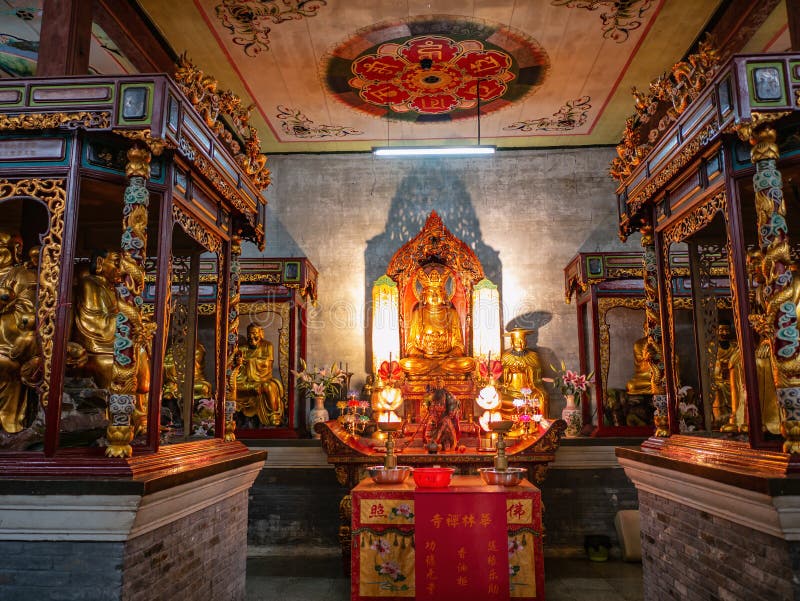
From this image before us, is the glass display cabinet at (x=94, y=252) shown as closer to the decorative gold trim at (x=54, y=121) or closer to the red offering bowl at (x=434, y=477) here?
the decorative gold trim at (x=54, y=121)

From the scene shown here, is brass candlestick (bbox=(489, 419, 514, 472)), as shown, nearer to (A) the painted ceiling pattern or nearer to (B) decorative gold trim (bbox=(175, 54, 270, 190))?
(B) decorative gold trim (bbox=(175, 54, 270, 190))

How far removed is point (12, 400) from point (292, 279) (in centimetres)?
450

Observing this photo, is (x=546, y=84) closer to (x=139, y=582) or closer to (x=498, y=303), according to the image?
(x=498, y=303)

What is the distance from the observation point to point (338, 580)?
5715mm

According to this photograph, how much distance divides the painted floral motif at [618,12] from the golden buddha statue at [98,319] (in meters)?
4.72

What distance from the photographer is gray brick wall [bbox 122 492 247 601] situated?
9.98 feet

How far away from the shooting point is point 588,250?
8.75 meters

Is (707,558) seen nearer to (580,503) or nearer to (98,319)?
(580,503)

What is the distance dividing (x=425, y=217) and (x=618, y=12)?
12.5 ft

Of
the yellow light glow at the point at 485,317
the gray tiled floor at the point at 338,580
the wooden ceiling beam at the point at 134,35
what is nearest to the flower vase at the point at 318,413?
the gray tiled floor at the point at 338,580

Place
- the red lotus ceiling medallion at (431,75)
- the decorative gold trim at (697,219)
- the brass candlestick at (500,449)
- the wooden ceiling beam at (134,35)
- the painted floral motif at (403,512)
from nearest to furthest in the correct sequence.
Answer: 1. the decorative gold trim at (697,219)
2. the painted floral motif at (403,512)
3. the brass candlestick at (500,449)
4. the wooden ceiling beam at (134,35)
5. the red lotus ceiling medallion at (431,75)

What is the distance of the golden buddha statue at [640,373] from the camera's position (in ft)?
25.1

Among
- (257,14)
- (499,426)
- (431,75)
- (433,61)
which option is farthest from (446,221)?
(499,426)

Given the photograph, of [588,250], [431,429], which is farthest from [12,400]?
[588,250]
